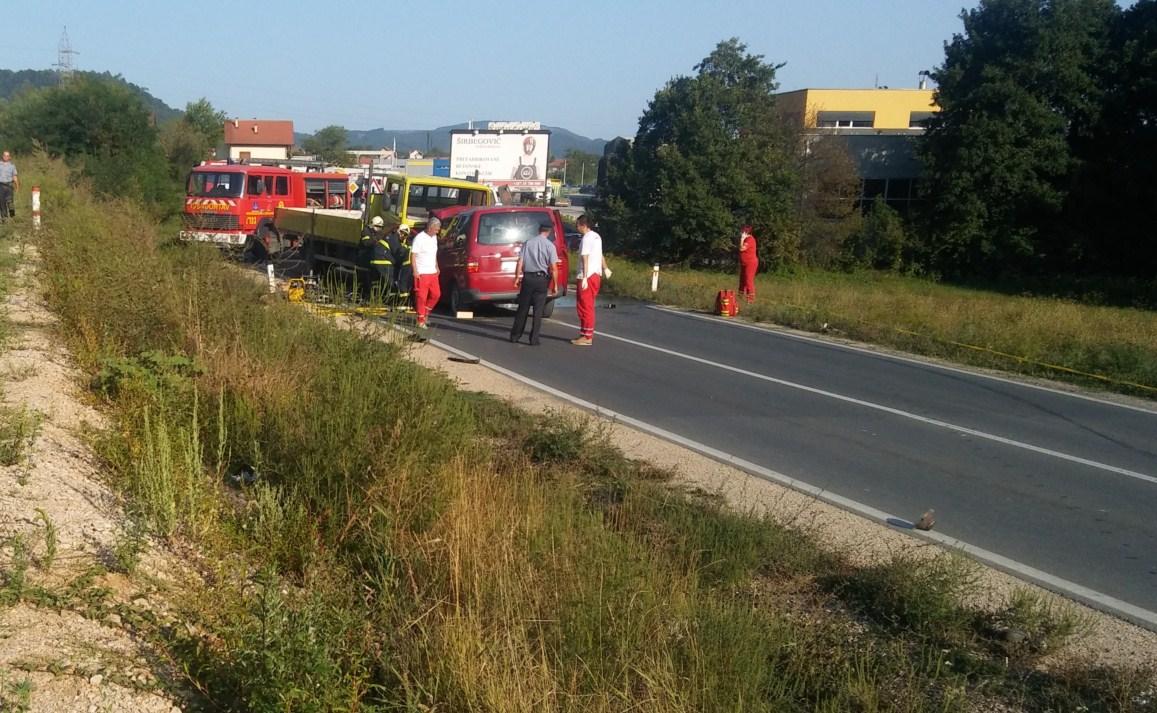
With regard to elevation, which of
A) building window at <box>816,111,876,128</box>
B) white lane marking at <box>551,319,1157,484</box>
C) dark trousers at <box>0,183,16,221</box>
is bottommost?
white lane marking at <box>551,319,1157,484</box>

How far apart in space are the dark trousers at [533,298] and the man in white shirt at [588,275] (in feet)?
1.68

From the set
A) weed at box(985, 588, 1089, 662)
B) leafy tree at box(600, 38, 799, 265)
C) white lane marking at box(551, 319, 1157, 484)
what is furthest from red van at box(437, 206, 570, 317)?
leafy tree at box(600, 38, 799, 265)

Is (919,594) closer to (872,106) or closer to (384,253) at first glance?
(384,253)

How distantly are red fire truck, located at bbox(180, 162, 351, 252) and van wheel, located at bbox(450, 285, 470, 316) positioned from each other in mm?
9832

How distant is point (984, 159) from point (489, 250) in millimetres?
28034

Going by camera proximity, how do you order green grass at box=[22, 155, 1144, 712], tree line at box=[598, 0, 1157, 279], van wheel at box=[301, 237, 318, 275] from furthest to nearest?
tree line at box=[598, 0, 1157, 279], van wheel at box=[301, 237, 318, 275], green grass at box=[22, 155, 1144, 712]

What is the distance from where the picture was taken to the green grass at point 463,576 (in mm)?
4277

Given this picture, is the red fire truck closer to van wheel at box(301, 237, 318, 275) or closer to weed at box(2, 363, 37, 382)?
van wheel at box(301, 237, 318, 275)

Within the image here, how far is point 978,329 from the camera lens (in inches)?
698

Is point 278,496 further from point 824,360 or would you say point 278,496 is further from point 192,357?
point 824,360

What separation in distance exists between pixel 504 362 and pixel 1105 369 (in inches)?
328

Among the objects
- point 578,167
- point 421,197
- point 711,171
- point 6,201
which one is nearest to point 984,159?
point 711,171

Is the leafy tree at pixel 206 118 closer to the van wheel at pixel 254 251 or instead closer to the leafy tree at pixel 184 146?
the leafy tree at pixel 184 146

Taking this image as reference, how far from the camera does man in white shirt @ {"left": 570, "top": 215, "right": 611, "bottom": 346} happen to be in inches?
588
